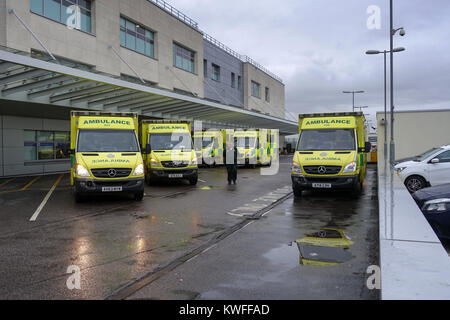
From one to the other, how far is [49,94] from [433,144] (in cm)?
1993

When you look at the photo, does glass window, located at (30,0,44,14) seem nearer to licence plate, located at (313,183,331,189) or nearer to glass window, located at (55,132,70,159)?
glass window, located at (55,132,70,159)

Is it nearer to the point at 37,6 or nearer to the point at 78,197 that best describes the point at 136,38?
the point at 37,6

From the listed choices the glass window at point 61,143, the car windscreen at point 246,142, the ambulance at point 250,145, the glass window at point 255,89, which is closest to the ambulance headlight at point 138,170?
the glass window at point 61,143

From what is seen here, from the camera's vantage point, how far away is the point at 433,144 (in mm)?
21500

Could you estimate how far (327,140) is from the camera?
481 inches

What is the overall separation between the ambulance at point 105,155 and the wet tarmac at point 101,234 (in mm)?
575

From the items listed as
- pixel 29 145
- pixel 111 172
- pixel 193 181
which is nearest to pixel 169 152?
pixel 193 181

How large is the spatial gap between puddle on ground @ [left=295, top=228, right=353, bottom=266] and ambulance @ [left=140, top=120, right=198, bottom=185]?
8590mm

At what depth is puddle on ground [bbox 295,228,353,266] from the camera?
5.41 m

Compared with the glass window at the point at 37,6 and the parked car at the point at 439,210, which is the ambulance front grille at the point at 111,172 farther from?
the glass window at the point at 37,6

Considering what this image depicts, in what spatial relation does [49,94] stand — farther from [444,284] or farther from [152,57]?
[444,284]

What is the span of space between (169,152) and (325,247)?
10.1m

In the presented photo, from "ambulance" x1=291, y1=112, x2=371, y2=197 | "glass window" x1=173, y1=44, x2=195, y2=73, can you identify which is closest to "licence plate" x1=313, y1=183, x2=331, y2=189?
"ambulance" x1=291, y1=112, x2=371, y2=197

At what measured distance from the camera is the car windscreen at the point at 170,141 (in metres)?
15.8
